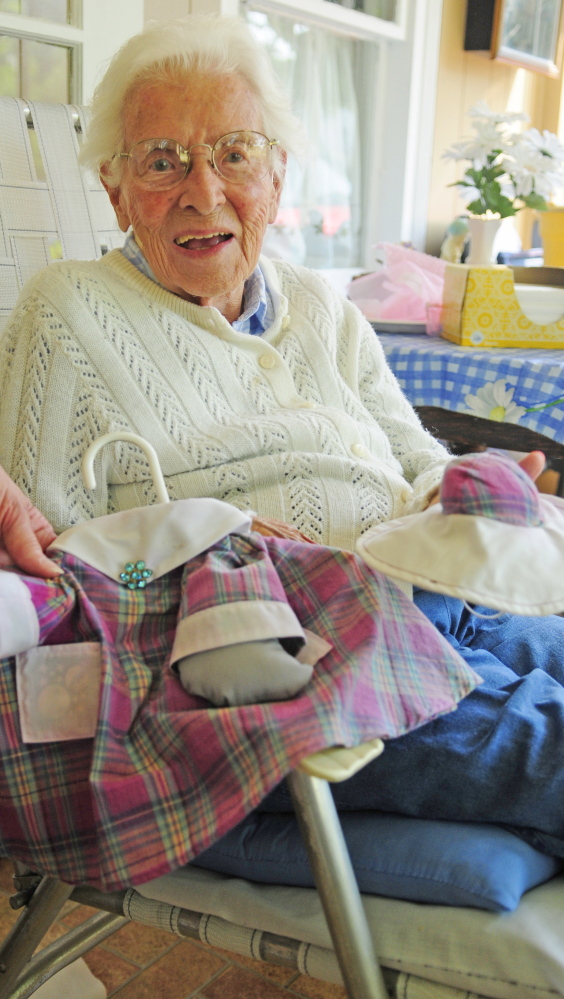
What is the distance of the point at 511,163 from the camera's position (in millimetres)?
2420

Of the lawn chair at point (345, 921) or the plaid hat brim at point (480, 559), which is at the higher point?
the plaid hat brim at point (480, 559)

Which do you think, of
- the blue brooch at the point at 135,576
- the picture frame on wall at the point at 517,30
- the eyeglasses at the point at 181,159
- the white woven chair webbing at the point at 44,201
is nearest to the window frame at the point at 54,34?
the white woven chair webbing at the point at 44,201

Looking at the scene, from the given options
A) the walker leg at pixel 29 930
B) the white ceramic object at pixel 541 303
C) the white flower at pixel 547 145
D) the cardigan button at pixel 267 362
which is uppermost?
the white flower at pixel 547 145

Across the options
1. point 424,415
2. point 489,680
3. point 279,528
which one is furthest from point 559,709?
point 424,415

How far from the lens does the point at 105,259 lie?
1.35 meters

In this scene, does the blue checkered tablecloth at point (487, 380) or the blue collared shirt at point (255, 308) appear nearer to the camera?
the blue collared shirt at point (255, 308)

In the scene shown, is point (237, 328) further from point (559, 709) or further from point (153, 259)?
point (559, 709)

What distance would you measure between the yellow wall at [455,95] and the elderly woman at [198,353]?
2.38m

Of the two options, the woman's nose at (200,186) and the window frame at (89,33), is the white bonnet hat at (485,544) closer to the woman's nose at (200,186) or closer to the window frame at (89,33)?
the woman's nose at (200,186)

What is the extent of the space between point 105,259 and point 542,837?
3.22 feet

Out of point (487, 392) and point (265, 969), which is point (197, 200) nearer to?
point (487, 392)

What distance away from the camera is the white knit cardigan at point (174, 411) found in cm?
119

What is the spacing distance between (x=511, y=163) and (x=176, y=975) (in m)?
2.07

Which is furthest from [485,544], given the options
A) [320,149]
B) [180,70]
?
[320,149]
